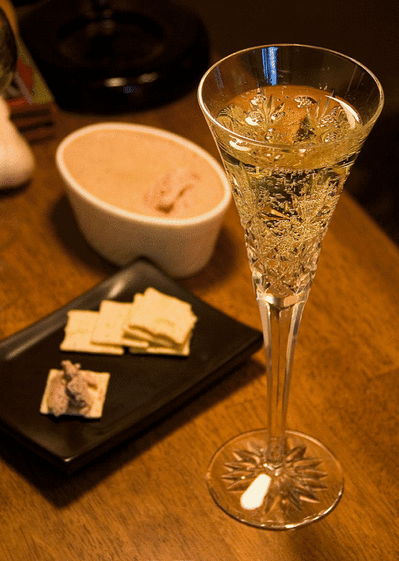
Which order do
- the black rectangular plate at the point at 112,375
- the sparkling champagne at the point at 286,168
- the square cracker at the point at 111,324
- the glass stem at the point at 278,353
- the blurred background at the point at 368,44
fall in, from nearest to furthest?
the sparkling champagne at the point at 286,168, the glass stem at the point at 278,353, the black rectangular plate at the point at 112,375, the square cracker at the point at 111,324, the blurred background at the point at 368,44

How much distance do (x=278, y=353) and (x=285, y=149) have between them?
0.77 feet

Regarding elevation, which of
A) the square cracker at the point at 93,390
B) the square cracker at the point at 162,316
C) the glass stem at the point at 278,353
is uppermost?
the glass stem at the point at 278,353

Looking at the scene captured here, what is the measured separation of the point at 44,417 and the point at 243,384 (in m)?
0.23

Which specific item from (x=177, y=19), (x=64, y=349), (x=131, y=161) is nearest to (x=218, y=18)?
(x=177, y=19)

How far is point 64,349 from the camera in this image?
0.80m

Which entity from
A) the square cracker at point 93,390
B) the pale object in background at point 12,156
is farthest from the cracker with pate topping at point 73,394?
the pale object in background at point 12,156

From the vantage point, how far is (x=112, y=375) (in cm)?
78

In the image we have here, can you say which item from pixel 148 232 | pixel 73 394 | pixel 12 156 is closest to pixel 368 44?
pixel 148 232

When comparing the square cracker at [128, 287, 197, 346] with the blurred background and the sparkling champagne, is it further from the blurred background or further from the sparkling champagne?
the blurred background

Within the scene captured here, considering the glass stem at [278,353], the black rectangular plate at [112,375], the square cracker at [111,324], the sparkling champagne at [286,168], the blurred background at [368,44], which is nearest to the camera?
the sparkling champagne at [286,168]

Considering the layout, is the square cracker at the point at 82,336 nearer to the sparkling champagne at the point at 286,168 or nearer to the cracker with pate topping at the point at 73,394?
the cracker with pate topping at the point at 73,394

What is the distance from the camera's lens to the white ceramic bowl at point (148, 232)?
2.86ft

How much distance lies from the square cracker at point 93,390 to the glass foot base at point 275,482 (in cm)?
14

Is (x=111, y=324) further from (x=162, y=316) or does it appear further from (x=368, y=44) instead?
(x=368, y=44)
